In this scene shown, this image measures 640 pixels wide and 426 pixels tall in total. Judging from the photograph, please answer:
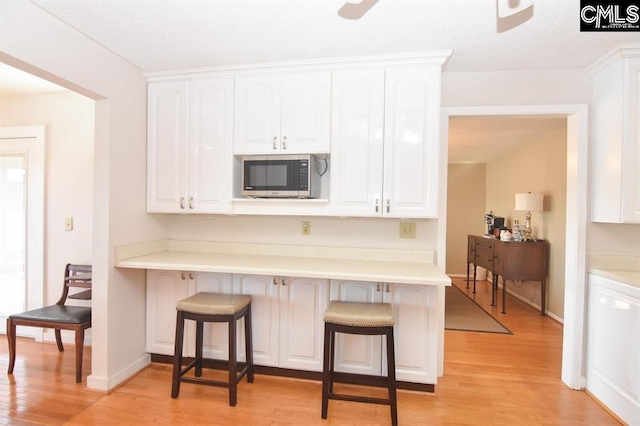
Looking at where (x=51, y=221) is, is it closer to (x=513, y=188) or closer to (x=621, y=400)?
(x=621, y=400)

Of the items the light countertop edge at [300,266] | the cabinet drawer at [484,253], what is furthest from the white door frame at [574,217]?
the cabinet drawer at [484,253]

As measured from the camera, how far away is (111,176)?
7.33 ft

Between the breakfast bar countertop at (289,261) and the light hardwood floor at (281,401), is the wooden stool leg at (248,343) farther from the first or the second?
the breakfast bar countertop at (289,261)

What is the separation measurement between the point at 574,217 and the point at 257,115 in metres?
2.44

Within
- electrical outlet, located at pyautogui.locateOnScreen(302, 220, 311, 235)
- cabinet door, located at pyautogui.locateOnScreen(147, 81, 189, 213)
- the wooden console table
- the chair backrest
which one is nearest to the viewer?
cabinet door, located at pyautogui.locateOnScreen(147, 81, 189, 213)

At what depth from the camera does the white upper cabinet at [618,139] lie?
203 cm

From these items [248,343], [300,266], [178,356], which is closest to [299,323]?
[248,343]

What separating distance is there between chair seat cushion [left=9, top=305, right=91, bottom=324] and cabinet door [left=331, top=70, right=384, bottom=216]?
2.03m

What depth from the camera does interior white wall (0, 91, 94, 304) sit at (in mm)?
2918

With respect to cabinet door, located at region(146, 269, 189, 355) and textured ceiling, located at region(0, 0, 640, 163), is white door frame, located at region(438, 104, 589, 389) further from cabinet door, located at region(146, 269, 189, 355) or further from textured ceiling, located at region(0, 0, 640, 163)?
cabinet door, located at region(146, 269, 189, 355)

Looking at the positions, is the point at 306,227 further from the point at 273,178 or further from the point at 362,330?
the point at 362,330

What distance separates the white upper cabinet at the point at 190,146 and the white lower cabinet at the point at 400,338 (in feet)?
3.88

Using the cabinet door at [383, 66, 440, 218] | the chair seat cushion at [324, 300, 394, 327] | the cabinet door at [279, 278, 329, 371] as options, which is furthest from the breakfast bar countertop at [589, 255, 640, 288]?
the cabinet door at [279, 278, 329, 371]

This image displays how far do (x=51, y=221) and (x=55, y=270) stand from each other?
0.46 meters
